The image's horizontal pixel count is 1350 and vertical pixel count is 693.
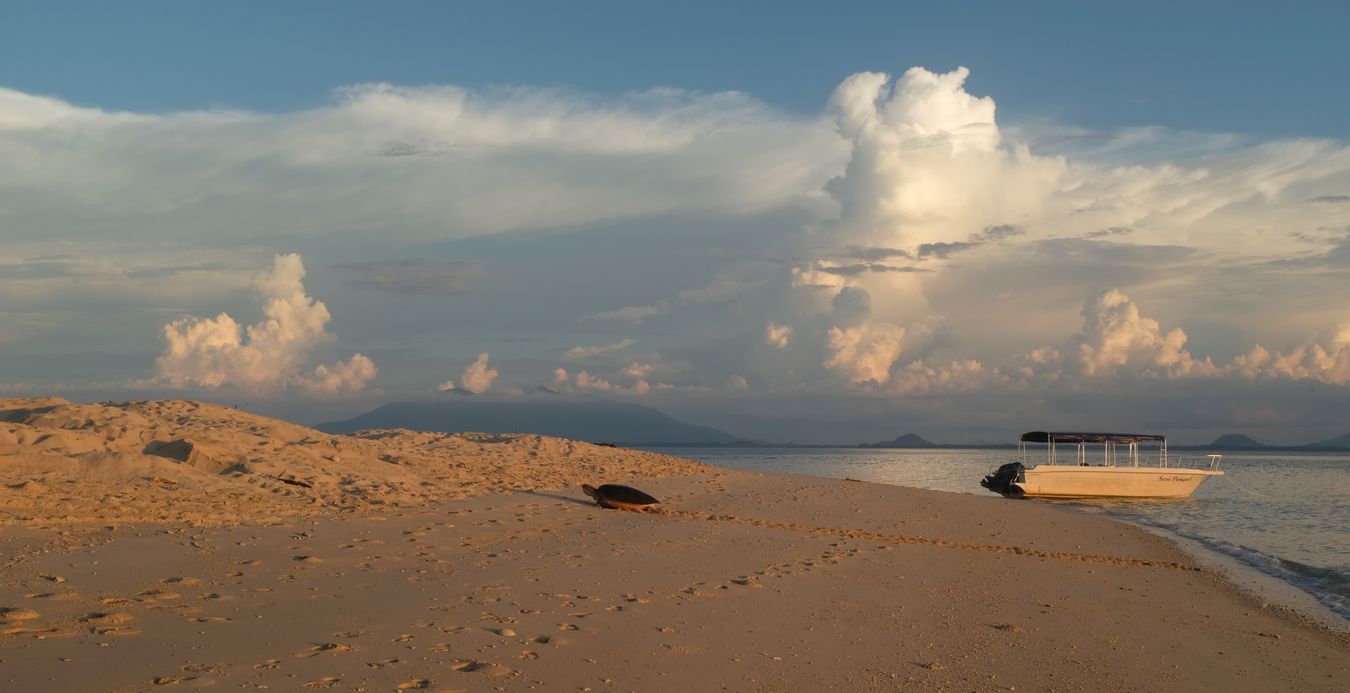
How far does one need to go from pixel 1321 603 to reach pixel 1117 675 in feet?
29.6

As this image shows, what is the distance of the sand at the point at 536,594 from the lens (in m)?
7.69

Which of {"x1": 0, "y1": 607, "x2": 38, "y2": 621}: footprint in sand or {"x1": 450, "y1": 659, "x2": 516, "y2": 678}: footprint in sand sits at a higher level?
{"x1": 0, "y1": 607, "x2": 38, "y2": 621}: footprint in sand

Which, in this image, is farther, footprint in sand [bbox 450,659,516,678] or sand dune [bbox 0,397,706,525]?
sand dune [bbox 0,397,706,525]

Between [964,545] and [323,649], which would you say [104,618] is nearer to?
[323,649]

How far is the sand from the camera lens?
25.2 ft

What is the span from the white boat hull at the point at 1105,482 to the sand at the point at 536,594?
19925mm

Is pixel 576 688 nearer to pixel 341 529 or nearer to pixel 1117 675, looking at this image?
pixel 1117 675

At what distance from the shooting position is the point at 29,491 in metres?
15.1

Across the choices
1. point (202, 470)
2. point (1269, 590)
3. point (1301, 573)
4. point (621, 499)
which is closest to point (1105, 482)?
point (1301, 573)

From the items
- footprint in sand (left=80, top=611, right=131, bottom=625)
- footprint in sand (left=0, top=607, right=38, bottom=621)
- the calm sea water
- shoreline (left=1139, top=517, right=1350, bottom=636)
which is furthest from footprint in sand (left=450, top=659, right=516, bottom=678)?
the calm sea water

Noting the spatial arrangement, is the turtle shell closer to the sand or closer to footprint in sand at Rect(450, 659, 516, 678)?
the sand

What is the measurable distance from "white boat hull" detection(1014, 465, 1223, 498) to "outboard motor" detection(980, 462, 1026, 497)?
193 mm

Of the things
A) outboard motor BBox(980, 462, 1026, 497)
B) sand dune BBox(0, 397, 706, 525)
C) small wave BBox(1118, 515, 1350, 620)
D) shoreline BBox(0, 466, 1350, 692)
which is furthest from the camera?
outboard motor BBox(980, 462, 1026, 497)

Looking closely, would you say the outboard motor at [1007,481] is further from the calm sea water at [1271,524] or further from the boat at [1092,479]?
the calm sea water at [1271,524]
